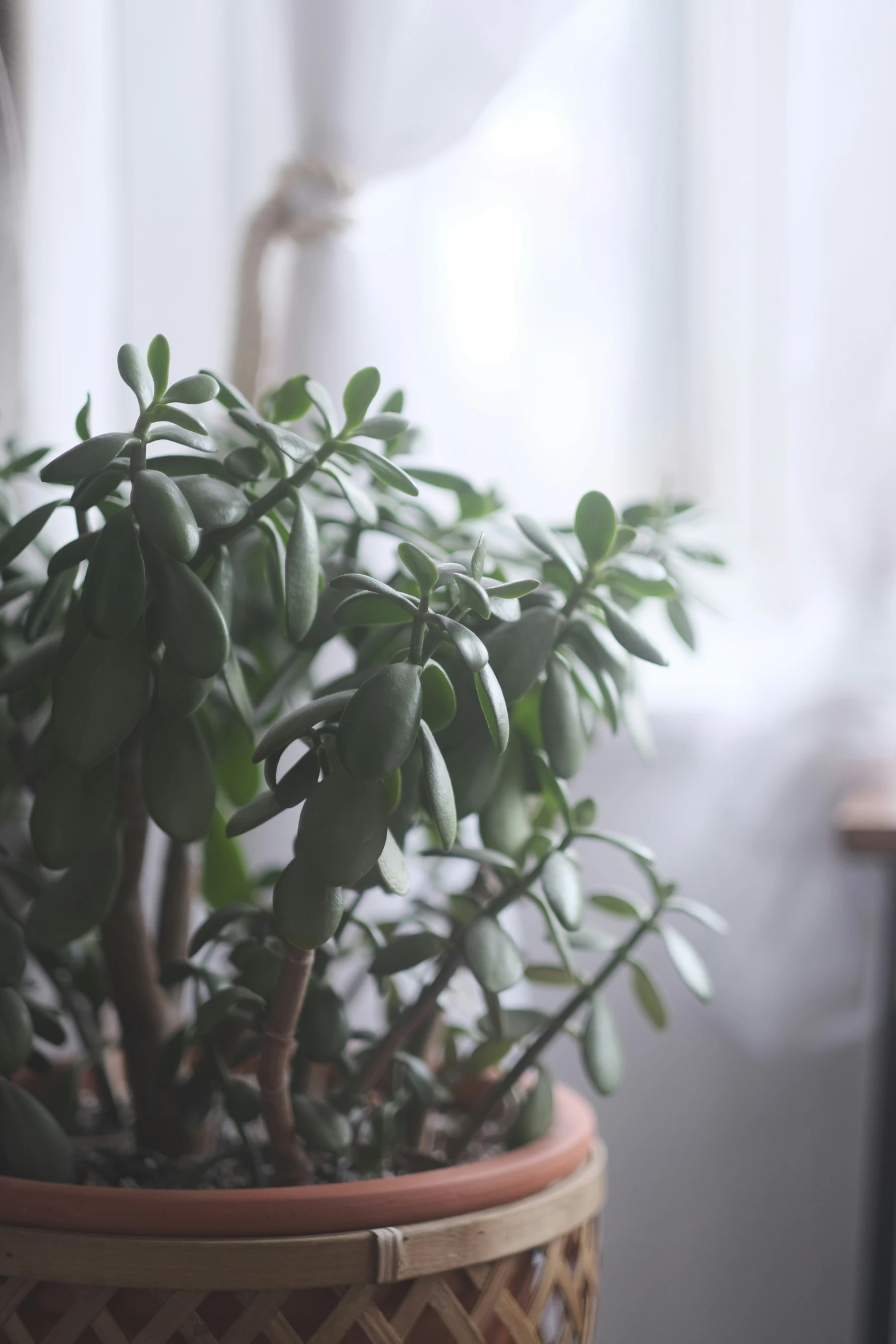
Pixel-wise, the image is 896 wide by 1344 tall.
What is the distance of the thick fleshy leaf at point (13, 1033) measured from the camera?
61 cm

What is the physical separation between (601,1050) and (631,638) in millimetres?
252

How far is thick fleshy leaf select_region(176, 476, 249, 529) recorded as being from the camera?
1.89 ft

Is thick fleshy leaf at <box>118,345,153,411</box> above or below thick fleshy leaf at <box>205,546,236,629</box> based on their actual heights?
above

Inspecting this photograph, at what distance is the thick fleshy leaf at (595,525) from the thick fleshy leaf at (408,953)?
0.77 feet

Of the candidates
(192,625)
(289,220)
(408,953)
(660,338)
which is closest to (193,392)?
(192,625)

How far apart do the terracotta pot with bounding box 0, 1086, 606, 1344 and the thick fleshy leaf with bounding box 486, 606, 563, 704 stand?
0.86ft

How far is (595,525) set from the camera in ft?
2.10

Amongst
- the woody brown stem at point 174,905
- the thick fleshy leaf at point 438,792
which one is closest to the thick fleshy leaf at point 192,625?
the thick fleshy leaf at point 438,792

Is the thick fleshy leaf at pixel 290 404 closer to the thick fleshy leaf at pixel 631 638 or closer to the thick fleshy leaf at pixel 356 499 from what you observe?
the thick fleshy leaf at pixel 356 499

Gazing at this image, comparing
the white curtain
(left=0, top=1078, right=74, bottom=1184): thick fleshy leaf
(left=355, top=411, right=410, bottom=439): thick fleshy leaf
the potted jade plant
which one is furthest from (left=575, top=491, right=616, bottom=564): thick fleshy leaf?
the white curtain

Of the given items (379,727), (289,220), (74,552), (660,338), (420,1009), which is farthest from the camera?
(660,338)

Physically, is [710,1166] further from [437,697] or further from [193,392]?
[193,392]

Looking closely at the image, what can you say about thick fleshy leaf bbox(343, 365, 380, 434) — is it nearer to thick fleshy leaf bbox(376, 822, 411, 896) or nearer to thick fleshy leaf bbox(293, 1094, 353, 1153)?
thick fleshy leaf bbox(376, 822, 411, 896)

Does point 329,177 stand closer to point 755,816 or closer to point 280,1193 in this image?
point 755,816
